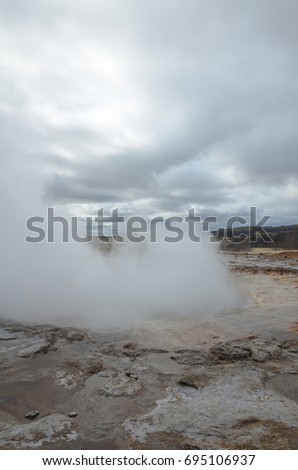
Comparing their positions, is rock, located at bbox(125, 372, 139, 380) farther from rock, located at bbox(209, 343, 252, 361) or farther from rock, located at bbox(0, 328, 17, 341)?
rock, located at bbox(0, 328, 17, 341)

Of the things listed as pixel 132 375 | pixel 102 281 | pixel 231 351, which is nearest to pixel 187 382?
pixel 132 375

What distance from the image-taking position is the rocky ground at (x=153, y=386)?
2.88 meters

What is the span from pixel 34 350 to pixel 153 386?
2077 mm

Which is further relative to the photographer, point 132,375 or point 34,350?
point 34,350

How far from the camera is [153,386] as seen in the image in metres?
3.84

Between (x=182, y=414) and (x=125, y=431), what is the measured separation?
22.5 inches

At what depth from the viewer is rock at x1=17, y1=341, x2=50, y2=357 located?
16.0ft

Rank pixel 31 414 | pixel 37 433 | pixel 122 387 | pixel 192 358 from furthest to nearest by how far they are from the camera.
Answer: pixel 192 358 < pixel 122 387 < pixel 31 414 < pixel 37 433

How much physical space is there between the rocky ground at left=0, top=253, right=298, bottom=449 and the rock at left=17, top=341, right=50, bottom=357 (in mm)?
15

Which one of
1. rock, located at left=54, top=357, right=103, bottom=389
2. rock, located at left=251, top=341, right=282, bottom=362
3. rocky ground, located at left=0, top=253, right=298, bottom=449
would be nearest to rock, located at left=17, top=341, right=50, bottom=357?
rocky ground, located at left=0, top=253, right=298, bottom=449

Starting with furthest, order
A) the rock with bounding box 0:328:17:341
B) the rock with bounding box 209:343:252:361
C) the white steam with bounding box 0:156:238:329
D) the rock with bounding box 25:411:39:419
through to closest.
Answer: the white steam with bounding box 0:156:238:329, the rock with bounding box 0:328:17:341, the rock with bounding box 209:343:252:361, the rock with bounding box 25:411:39:419

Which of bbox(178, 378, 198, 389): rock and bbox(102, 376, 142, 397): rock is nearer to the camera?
bbox(102, 376, 142, 397): rock

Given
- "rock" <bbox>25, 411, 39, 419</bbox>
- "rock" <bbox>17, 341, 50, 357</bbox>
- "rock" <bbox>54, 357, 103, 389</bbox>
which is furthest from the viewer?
"rock" <bbox>17, 341, 50, 357</bbox>

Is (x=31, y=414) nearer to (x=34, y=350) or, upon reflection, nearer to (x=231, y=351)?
(x=34, y=350)
